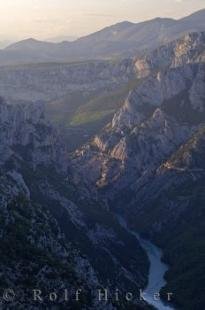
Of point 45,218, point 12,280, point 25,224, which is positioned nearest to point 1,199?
point 25,224

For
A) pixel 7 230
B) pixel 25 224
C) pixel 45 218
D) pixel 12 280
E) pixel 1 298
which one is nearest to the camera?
pixel 1 298

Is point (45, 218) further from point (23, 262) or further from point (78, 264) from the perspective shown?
point (23, 262)

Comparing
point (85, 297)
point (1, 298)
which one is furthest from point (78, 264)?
point (1, 298)

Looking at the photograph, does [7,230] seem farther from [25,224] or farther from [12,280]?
[12,280]

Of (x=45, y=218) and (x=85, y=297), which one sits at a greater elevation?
(x=45, y=218)

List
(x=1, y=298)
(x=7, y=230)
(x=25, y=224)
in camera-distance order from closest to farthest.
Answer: (x=1, y=298), (x=7, y=230), (x=25, y=224)

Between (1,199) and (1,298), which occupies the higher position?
(1,199)

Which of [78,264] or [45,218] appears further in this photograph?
[45,218]

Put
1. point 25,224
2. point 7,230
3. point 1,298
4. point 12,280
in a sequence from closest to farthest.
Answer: point 1,298 < point 12,280 < point 7,230 < point 25,224

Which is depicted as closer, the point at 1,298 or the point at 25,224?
the point at 1,298
